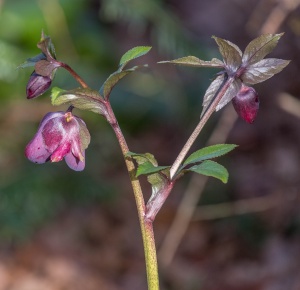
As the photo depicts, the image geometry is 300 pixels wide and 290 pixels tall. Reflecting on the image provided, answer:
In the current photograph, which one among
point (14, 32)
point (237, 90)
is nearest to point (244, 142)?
point (14, 32)

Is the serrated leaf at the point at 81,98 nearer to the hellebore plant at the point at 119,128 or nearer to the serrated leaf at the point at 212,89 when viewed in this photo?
the hellebore plant at the point at 119,128

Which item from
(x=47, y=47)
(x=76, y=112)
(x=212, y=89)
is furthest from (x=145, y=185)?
(x=47, y=47)

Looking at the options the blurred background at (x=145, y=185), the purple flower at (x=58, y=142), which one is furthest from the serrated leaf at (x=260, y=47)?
the blurred background at (x=145, y=185)

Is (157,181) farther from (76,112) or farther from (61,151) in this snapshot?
(76,112)

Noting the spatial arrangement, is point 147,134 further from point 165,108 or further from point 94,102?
point 94,102

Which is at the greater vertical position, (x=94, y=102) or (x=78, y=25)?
(x=94, y=102)

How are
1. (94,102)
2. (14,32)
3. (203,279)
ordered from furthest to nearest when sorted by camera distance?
(14,32) < (203,279) < (94,102)

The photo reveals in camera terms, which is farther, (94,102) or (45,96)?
(45,96)

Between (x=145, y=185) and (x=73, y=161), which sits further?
(x=145, y=185)
